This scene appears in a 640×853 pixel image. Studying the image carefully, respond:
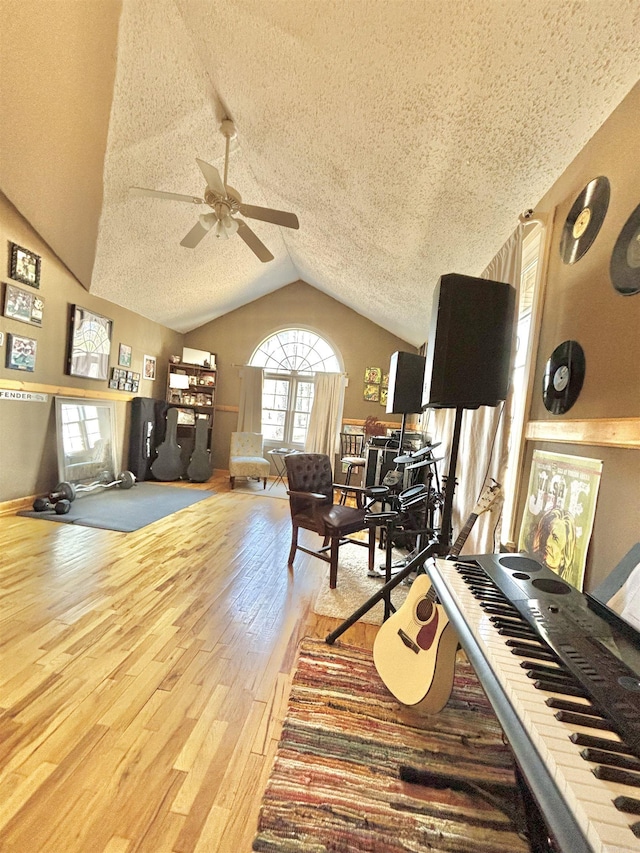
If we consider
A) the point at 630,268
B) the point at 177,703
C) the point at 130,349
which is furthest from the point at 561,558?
the point at 130,349

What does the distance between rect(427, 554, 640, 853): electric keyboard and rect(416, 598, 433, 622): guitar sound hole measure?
0.58m

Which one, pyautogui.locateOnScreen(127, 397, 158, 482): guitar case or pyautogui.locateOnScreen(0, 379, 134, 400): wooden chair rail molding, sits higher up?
pyautogui.locateOnScreen(0, 379, 134, 400): wooden chair rail molding

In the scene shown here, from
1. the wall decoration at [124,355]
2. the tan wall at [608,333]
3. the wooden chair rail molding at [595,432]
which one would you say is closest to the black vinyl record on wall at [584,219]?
the tan wall at [608,333]

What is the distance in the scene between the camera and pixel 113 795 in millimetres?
1112

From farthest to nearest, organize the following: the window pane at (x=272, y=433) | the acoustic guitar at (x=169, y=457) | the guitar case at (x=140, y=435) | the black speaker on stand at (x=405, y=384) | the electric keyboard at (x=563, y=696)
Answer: the window pane at (x=272, y=433), the acoustic guitar at (x=169, y=457), the guitar case at (x=140, y=435), the black speaker on stand at (x=405, y=384), the electric keyboard at (x=563, y=696)

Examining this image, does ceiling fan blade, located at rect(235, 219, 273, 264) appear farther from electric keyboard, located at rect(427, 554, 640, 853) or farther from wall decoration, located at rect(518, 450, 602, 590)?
electric keyboard, located at rect(427, 554, 640, 853)

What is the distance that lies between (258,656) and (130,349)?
4977 millimetres

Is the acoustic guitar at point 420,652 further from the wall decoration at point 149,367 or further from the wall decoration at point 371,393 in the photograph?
the wall decoration at point 149,367

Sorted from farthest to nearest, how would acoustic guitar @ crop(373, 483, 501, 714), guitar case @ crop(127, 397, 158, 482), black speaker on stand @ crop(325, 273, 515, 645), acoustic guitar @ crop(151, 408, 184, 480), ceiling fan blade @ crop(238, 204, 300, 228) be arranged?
acoustic guitar @ crop(151, 408, 184, 480) → guitar case @ crop(127, 397, 158, 482) → ceiling fan blade @ crop(238, 204, 300, 228) → black speaker on stand @ crop(325, 273, 515, 645) → acoustic guitar @ crop(373, 483, 501, 714)

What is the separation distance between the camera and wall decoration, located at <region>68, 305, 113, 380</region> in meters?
4.41

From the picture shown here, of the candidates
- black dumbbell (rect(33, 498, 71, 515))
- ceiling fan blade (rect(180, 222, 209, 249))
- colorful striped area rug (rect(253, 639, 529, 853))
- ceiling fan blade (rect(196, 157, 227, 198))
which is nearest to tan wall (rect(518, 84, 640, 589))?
colorful striped area rug (rect(253, 639, 529, 853))

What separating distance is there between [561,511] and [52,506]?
433 centimetres

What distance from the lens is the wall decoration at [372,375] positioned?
6504 millimetres

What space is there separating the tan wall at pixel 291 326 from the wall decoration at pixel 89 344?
6.87ft
